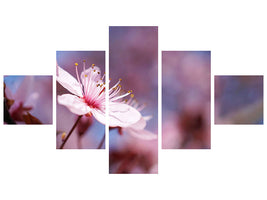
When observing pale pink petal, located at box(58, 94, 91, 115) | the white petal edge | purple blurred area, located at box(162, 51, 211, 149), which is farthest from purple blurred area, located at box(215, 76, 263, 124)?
pale pink petal, located at box(58, 94, 91, 115)

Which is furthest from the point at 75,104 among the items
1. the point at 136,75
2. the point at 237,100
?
the point at 237,100

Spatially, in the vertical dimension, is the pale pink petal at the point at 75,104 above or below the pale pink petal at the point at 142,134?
above

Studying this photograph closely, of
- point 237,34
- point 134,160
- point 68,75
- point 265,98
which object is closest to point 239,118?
point 265,98

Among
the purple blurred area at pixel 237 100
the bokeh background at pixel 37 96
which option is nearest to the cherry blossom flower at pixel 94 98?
the bokeh background at pixel 37 96

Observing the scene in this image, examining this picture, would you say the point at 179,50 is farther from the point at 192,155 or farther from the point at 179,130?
the point at 192,155

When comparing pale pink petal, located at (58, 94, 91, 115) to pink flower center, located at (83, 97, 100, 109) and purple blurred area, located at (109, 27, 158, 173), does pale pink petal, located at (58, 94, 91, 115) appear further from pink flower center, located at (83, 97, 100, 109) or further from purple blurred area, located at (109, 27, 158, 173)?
purple blurred area, located at (109, 27, 158, 173)

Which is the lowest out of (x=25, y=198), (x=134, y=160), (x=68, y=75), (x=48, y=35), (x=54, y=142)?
(x=25, y=198)

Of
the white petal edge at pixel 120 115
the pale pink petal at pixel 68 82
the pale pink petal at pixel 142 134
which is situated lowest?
the pale pink petal at pixel 142 134

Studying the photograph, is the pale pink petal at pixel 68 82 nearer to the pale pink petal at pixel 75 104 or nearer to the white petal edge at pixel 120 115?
the pale pink petal at pixel 75 104
